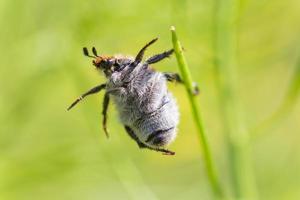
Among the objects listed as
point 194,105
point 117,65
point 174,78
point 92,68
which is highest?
point 117,65

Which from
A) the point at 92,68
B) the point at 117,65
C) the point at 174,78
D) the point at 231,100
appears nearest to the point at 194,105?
the point at 174,78

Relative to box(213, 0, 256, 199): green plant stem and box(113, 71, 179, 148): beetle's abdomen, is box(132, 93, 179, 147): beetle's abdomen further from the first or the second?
box(213, 0, 256, 199): green plant stem

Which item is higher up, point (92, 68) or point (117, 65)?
point (117, 65)

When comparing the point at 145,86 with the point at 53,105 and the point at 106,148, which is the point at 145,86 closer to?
the point at 106,148

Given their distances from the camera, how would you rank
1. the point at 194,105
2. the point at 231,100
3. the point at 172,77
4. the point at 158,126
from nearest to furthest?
the point at 158,126
the point at 172,77
the point at 194,105
the point at 231,100

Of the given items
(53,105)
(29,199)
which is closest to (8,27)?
(53,105)

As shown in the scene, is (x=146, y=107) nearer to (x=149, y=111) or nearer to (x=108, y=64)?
(x=149, y=111)

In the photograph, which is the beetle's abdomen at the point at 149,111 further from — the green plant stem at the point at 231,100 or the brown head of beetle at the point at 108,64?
the green plant stem at the point at 231,100

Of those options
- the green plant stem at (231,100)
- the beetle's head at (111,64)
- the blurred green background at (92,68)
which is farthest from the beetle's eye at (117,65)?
the blurred green background at (92,68)

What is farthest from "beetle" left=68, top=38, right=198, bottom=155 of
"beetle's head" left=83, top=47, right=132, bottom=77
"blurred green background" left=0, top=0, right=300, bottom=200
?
"blurred green background" left=0, top=0, right=300, bottom=200

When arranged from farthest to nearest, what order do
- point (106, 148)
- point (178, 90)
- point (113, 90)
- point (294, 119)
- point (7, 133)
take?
point (294, 119), point (178, 90), point (7, 133), point (106, 148), point (113, 90)
